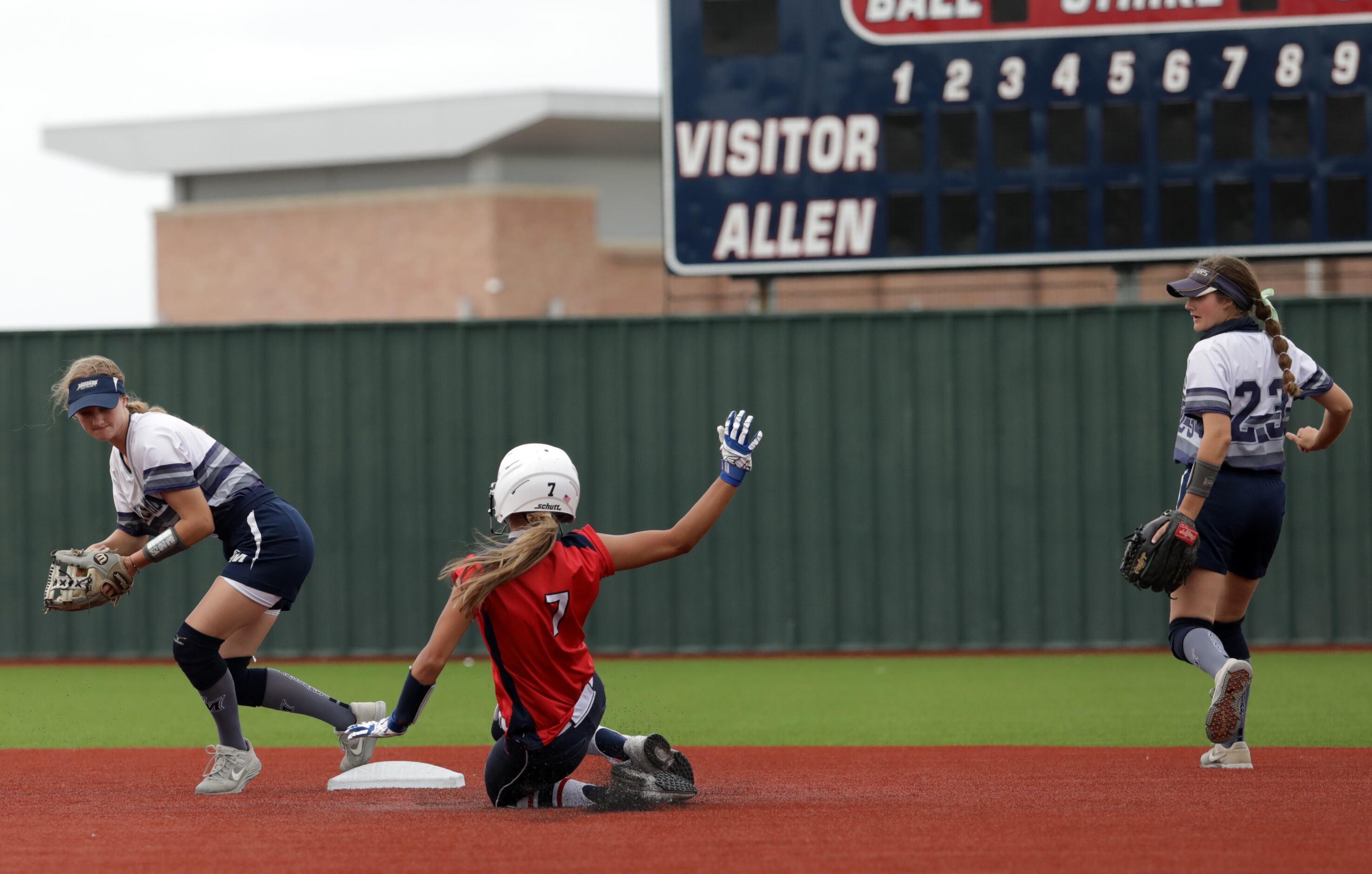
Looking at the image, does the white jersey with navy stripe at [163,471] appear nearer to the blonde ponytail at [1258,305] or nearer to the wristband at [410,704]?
the wristband at [410,704]

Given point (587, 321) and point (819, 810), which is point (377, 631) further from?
point (819, 810)

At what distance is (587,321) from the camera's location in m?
13.8

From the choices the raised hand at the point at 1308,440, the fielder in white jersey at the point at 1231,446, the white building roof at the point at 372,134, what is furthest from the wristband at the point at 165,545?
the white building roof at the point at 372,134

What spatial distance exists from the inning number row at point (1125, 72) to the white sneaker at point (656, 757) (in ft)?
28.2

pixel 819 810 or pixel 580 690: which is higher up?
pixel 580 690

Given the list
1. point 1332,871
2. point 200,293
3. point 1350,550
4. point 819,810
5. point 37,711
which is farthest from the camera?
point 200,293

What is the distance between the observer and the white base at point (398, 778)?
274 inches

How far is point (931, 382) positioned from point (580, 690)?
314 inches

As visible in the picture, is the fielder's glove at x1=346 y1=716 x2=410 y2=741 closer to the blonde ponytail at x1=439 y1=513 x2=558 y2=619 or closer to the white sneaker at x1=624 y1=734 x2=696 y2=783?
the blonde ponytail at x1=439 y1=513 x2=558 y2=619

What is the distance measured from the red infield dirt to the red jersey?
1.25 feet

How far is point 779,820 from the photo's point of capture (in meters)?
5.89

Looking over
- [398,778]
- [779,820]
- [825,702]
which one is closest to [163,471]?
[398,778]

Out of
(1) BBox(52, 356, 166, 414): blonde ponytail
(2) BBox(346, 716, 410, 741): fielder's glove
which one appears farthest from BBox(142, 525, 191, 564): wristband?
(2) BBox(346, 716, 410, 741): fielder's glove

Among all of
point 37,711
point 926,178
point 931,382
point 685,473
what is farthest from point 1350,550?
point 37,711
